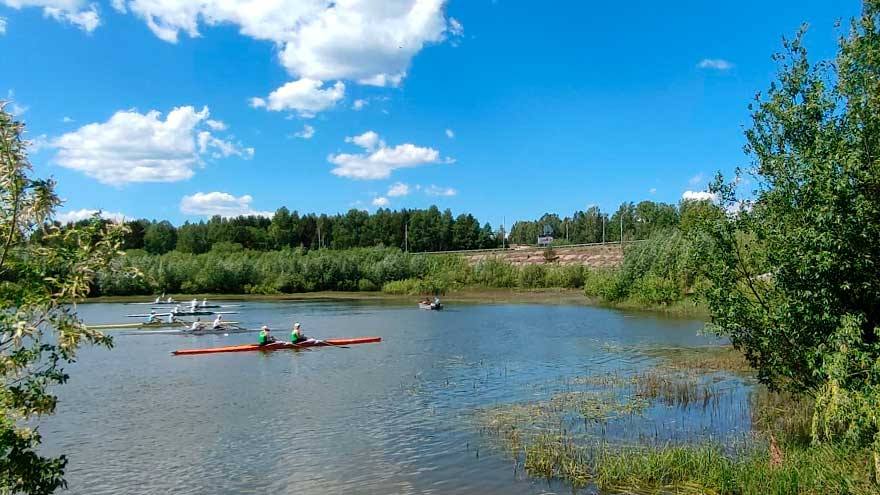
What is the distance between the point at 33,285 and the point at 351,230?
152m

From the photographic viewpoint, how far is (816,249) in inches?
461

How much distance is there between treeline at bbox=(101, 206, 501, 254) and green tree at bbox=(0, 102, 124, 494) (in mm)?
139429

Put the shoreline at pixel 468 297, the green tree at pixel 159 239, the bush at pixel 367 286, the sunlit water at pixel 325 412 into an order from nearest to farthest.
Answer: the sunlit water at pixel 325 412, the shoreline at pixel 468 297, the bush at pixel 367 286, the green tree at pixel 159 239

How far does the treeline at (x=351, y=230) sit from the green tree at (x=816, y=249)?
133938 mm

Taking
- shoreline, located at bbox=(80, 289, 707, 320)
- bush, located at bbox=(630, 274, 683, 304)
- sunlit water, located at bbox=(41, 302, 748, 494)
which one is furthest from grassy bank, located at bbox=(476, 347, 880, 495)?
shoreline, located at bbox=(80, 289, 707, 320)

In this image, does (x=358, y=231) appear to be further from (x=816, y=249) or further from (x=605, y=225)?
(x=816, y=249)

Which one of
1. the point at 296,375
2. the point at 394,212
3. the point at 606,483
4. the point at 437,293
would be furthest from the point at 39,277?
the point at 394,212

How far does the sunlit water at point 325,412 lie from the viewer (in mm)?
14234

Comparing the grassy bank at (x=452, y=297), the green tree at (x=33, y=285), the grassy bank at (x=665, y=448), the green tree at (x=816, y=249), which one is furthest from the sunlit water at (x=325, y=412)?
the grassy bank at (x=452, y=297)

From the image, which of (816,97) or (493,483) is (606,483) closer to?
(493,483)

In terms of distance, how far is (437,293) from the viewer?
8750cm

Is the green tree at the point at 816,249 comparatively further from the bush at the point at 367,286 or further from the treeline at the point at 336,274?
the bush at the point at 367,286

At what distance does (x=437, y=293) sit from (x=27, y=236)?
264ft

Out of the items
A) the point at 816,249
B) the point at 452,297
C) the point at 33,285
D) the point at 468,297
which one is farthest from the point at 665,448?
the point at 452,297
